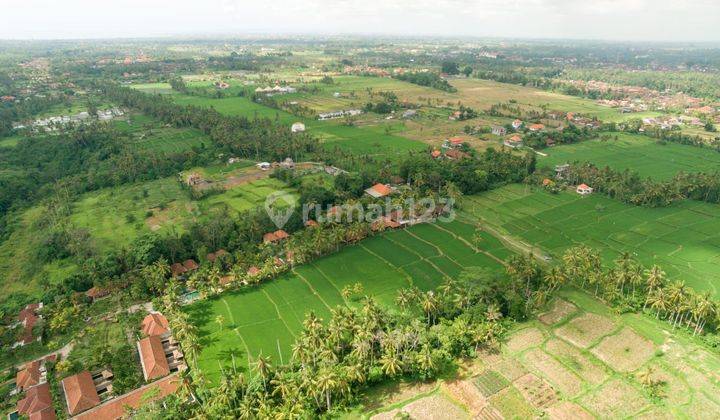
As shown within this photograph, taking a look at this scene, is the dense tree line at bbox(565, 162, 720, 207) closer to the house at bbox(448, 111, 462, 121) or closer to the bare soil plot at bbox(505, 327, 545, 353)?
the bare soil plot at bbox(505, 327, 545, 353)

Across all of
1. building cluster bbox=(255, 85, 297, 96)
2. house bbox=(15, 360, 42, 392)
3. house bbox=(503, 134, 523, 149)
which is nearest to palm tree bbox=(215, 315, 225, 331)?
house bbox=(15, 360, 42, 392)

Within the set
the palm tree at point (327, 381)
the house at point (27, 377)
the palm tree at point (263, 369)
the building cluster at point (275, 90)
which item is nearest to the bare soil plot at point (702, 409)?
the palm tree at point (327, 381)

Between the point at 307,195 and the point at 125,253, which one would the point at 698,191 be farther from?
the point at 125,253

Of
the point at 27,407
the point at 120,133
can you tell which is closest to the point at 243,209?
the point at 27,407

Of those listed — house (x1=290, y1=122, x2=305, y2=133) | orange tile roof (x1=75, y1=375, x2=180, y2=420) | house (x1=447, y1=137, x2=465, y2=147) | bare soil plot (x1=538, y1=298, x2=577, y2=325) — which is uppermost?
house (x1=290, y1=122, x2=305, y2=133)

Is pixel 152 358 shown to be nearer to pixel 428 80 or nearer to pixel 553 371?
pixel 553 371

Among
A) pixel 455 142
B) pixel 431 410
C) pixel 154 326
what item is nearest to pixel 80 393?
pixel 154 326

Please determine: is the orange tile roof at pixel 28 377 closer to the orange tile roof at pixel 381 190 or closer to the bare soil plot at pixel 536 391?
the bare soil plot at pixel 536 391
